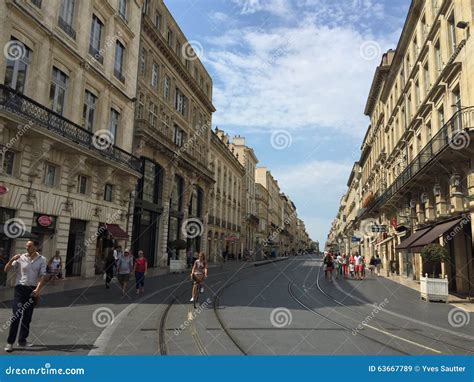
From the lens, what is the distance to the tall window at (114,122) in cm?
2356

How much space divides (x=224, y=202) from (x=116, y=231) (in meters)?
30.2

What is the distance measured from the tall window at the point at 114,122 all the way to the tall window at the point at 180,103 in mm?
10341

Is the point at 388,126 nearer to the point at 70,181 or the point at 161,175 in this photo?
the point at 161,175

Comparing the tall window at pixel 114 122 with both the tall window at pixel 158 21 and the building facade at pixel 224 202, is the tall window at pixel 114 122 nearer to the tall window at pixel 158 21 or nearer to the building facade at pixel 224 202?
the tall window at pixel 158 21

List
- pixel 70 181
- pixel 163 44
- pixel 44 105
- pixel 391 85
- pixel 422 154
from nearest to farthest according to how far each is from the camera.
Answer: pixel 44 105, pixel 70 181, pixel 422 154, pixel 163 44, pixel 391 85

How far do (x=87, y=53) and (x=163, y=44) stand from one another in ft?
34.6

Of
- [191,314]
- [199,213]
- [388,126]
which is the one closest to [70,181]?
[191,314]

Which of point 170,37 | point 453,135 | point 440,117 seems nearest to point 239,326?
point 453,135

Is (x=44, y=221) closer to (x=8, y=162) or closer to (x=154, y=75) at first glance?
(x=8, y=162)

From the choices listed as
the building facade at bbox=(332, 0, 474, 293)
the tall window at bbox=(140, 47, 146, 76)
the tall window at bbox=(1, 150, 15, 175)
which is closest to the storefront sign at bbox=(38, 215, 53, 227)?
the tall window at bbox=(1, 150, 15, 175)

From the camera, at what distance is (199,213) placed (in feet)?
132

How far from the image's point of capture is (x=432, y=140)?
59.5ft

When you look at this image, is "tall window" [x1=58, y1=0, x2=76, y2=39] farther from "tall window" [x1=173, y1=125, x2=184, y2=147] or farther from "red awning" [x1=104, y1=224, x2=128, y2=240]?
"tall window" [x1=173, y1=125, x2=184, y2=147]

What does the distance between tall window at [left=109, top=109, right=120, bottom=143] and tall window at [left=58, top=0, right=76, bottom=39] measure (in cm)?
520
